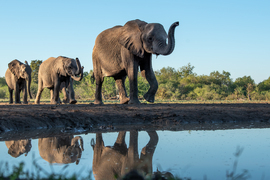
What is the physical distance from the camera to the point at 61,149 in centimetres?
510

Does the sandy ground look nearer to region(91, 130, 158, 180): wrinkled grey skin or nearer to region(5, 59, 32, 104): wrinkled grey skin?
region(91, 130, 158, 180): wrinkled grey skin

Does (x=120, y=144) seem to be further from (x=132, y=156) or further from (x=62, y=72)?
(x=62, y=72)

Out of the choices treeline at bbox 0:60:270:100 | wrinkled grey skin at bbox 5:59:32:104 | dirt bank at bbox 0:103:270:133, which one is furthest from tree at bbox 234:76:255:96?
dirt bank at bbox 0:103:270:133

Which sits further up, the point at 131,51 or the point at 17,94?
the point at 131,51

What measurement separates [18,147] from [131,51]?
7005 millimetres

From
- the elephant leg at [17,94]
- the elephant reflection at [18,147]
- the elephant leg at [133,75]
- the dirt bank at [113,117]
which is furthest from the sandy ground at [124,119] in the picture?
the elephant leg at [17,94]

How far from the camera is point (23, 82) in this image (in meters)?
18.2

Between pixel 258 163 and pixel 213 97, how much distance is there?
37.7 m

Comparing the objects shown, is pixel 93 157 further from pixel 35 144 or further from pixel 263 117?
pixel 263 117

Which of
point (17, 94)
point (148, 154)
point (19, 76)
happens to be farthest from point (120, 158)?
point (19, 76)

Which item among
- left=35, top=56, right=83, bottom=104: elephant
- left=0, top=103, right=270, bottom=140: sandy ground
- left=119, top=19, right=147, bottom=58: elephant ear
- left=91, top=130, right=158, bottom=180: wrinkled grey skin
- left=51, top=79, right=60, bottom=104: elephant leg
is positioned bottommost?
left=91, top=130, right=158, bottom=180: wrinkled grey skin

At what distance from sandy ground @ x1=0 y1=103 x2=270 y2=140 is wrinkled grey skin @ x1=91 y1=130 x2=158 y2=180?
1.66 meters

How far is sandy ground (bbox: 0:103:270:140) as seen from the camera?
24.1 feet

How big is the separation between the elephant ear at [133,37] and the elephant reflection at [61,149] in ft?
19.2
